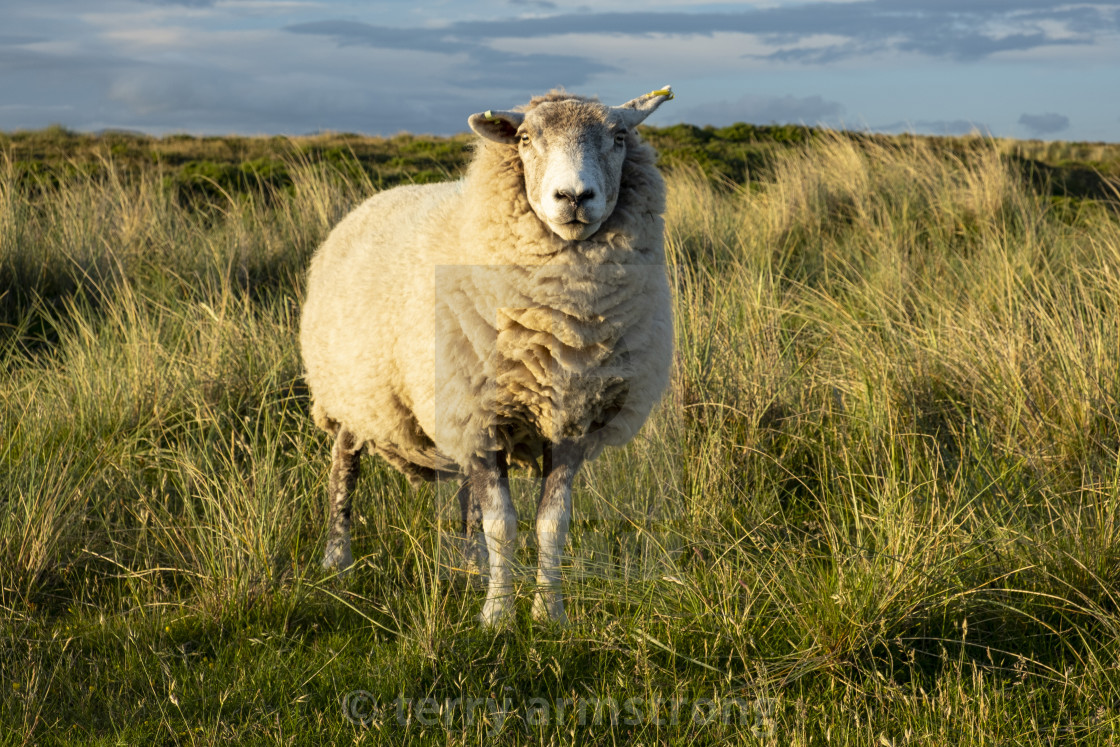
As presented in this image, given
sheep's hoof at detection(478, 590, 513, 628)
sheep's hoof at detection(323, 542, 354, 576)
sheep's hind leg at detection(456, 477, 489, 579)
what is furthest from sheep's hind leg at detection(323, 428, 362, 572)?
sheep's hoof at detection(478, 590, 513, 628)

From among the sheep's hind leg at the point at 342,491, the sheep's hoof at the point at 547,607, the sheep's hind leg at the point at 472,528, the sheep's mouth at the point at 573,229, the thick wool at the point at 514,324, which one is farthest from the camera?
the sheep's hind leg at the point at 342,491

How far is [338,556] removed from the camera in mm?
3354

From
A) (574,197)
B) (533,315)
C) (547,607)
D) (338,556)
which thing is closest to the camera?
(574,197)

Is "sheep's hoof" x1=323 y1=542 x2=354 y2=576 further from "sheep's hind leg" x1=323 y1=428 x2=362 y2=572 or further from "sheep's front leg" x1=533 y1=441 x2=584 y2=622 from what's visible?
"sheep's front leg" x1=533 y1=441 x2=584 y2=622

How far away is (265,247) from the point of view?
7055 millimetres

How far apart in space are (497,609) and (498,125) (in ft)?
5.01

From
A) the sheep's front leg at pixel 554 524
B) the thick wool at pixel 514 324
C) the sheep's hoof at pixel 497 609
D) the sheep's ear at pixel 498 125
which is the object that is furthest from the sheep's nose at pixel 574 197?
the sheep's hoof at pixel 497 609

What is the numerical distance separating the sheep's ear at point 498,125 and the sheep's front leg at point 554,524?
0.98 meters

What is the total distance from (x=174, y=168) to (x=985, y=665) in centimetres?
1472

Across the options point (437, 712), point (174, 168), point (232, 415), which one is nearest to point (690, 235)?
point (232, 415)

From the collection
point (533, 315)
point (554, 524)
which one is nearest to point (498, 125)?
point (533, 315)

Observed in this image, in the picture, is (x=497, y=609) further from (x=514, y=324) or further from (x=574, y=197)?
(x=574, y=197)

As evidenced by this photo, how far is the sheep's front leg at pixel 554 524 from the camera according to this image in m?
2.71

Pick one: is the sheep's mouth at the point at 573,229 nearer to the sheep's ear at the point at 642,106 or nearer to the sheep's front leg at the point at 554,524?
the sheep's ear at the point at 642,106
